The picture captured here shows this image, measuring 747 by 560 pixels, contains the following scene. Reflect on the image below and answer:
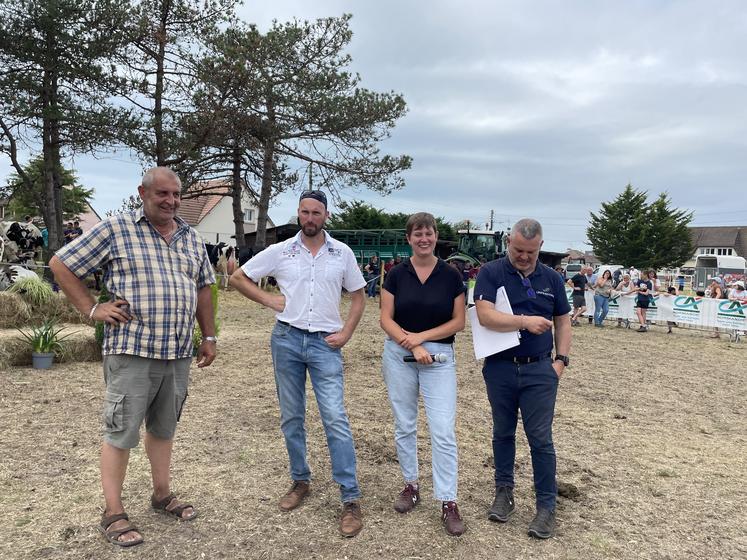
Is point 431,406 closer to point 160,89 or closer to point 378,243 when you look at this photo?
point 160,89

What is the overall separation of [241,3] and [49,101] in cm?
573

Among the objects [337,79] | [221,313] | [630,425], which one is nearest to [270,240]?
[337,79]

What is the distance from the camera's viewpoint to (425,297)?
3307 millimetres

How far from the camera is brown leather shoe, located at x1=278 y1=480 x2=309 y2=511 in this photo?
11.1 feet

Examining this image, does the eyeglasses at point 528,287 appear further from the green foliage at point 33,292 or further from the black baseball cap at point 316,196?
the green foliage at point 33,292

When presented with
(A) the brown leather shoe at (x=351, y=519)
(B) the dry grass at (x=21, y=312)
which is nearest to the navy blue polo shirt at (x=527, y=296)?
(A) the brown leather shoe at (x=351, y=519)

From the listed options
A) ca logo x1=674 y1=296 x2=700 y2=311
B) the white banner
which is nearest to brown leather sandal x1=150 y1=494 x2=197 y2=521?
the white banner

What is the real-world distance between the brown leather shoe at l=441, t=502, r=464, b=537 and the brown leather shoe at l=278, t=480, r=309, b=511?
0.86m

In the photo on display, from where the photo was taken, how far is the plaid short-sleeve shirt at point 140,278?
9.43ft

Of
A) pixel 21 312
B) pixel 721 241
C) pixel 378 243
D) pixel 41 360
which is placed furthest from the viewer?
pixel 721 241

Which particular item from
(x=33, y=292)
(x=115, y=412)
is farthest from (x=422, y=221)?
(x=33, y=292)

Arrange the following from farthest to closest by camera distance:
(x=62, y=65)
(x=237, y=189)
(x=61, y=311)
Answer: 1. (x=237, y=189)
2. (x=62, y=65)
3. (x=61, y=311)

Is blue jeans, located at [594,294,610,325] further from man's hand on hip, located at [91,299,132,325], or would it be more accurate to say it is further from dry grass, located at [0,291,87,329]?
man's hand on hip, located at [91,299,132,325]

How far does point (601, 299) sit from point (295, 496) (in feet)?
45.1
